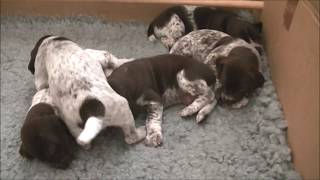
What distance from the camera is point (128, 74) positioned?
8.84 ft

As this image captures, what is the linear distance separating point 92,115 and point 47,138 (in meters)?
0.29

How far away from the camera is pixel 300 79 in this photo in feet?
7.86

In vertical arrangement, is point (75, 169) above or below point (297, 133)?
below

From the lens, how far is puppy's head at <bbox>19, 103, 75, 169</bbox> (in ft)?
7.55

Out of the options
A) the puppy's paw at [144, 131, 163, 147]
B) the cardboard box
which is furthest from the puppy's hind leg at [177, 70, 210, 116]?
the cardboard box

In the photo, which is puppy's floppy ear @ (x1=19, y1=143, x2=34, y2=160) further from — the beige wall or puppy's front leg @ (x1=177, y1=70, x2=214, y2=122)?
the beige wall

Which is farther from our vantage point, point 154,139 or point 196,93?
point 196,93

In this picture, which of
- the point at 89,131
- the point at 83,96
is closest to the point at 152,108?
the point at 83,96

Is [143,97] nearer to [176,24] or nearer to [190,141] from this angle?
[190,141]

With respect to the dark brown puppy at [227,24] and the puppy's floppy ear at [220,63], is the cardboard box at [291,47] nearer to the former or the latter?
the dark brown puppy at [227,24]

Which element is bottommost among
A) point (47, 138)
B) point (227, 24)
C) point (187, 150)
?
point (187, 150)

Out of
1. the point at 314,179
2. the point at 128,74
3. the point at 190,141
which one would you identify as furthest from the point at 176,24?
the point at 314,179

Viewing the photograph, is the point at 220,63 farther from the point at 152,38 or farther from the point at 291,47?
the point at 152,38

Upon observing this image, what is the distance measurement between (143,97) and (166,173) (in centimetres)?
54
